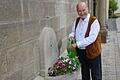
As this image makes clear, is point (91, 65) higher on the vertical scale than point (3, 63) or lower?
lower

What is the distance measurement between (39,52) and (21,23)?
1.20m

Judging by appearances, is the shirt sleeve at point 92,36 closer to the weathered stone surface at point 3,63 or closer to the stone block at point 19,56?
the stone block at point 19,56

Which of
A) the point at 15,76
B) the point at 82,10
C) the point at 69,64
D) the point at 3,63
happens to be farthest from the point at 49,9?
the point at 3,63

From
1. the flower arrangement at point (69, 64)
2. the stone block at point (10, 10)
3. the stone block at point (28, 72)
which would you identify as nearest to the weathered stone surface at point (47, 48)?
the flower arrangement at point (69, 64)

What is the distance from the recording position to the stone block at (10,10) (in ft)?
13.1

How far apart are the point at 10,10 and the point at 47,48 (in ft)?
6.67

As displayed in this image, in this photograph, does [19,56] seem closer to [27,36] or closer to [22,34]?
[22,34]

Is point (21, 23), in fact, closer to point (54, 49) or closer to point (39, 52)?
point (39, 52)

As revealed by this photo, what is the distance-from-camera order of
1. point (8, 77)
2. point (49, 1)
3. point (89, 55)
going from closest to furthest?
point (8, 77)
point (89, 55)
point (49, 1)

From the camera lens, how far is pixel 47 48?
614cm

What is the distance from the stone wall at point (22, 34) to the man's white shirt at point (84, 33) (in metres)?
0.83

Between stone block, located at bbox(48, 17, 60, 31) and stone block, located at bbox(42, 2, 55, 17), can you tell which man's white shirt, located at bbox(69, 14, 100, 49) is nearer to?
stone block, located at bbox(42, 2, 55, 17)

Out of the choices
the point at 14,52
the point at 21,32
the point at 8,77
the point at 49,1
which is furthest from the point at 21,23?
the point at 49,1

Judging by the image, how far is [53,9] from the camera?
693 cm
